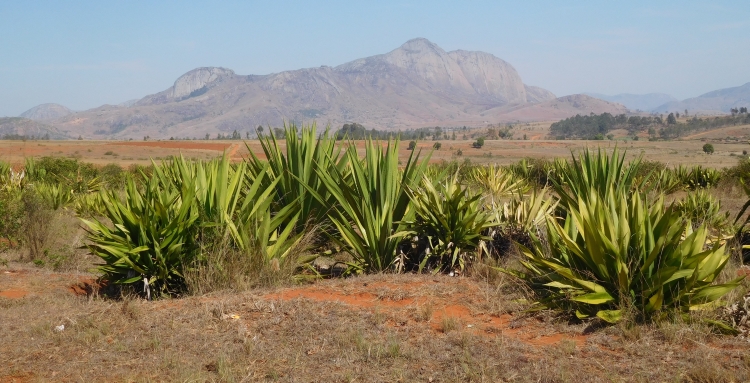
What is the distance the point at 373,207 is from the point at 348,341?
115 inches

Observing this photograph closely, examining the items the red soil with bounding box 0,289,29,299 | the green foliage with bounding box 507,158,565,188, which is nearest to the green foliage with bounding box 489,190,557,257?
the red soil with bounding box 0,289,29,299

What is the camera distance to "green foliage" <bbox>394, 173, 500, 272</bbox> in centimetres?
736

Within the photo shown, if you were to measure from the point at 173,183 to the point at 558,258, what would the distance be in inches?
188

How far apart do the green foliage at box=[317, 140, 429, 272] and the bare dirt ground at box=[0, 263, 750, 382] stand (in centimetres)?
93

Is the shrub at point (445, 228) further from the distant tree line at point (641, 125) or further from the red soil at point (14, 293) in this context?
the distant tree line at point (641, 125)

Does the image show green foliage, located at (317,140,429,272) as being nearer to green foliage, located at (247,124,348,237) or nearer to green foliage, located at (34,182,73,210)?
green foliage, located at (247,124,348,237)

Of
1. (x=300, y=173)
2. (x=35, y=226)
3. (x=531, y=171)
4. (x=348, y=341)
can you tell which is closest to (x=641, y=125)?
(x=531, y=171)

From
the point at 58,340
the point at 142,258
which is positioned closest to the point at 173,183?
the point at 142,258

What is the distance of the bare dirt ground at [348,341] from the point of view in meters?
4.46

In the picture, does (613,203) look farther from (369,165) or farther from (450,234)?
(369,165)

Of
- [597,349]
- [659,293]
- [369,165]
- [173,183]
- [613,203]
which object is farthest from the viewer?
[173,183]

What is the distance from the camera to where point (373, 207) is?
7832 mm

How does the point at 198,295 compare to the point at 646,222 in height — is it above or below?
below

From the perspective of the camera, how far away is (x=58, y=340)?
5.29 meters
